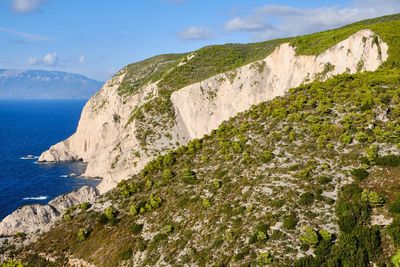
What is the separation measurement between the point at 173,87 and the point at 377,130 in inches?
2968

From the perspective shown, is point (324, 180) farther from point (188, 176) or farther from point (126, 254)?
point (126, 254)

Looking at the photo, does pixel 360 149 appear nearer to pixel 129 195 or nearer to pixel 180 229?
pixel 180 229

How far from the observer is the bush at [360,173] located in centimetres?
3256

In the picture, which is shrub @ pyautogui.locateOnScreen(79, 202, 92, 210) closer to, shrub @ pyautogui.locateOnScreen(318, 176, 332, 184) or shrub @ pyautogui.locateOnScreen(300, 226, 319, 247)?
shrub @ pyautogui.locateOnScreen(300, 226, 319, 247)

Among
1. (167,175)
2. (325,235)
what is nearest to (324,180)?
(325,235)

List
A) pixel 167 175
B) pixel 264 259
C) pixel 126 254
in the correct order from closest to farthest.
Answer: pixel 264 259 < pixel 126 254 < pixel 167 175

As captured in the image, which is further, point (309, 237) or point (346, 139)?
point (346, 139)

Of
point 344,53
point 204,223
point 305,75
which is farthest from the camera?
point 305,75

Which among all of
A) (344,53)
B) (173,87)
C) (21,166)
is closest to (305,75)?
(344,53)

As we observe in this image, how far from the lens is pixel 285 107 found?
49625 millimetres

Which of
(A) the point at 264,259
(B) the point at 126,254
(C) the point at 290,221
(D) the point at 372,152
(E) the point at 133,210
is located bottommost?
(B) the point at 126,254

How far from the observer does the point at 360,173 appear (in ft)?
108

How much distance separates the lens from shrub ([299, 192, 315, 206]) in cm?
3166

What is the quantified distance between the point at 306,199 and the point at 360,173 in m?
5.02
